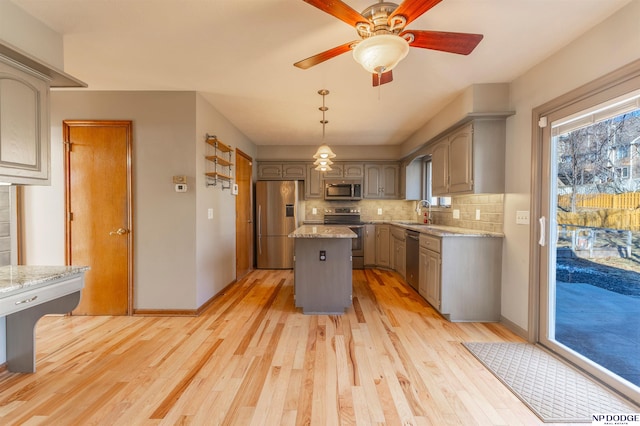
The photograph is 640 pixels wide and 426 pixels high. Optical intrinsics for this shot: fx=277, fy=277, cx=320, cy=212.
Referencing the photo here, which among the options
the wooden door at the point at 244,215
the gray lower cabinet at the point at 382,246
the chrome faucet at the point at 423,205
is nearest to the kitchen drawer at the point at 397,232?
the gray lower cabinet at the point at 382,246

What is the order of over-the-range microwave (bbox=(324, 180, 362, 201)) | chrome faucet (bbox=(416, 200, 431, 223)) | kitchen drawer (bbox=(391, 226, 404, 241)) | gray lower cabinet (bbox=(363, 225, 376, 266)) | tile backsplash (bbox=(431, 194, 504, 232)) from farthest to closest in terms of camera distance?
over-the-range microwave (bbox=(324, 180, 362, 201))
gray lower cabinet (bbox=(363, 225, 376, 266))
chrome faucet (bbox=(416, 200, 431, 223))
kitchen drawer (bbox=(391, 226, 404, 241))
tile backsplash (bbox=(431, 194, 504, 232))

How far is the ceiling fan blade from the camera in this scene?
1508 millimetres

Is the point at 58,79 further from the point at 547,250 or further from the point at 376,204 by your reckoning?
the point at 376,204

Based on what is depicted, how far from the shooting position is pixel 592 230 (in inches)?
80.9

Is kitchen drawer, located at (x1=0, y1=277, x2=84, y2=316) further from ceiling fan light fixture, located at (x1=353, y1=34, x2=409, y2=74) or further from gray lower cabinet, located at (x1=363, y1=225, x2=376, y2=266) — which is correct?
gray lower cabinet, located at (x1=363, y1=225, x2=376, y2=266)

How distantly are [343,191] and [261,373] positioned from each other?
4.09 m

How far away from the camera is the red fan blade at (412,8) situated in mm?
1287

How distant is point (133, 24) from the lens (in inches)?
76.5

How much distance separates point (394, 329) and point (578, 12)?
9.18ft

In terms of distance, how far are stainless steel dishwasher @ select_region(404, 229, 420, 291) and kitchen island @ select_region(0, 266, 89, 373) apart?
352cm

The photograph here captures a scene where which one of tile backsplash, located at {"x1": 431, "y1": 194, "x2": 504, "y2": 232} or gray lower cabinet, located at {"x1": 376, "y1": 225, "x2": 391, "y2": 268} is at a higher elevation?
tile backsplash, located at {"x1": 431, "y1": 194, "x2": 504, "y2": 232}

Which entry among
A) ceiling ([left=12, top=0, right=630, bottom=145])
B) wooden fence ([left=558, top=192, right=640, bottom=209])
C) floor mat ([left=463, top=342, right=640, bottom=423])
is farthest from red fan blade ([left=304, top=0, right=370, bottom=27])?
floor mat ([left=463, top=342, right=640, bottom=423])

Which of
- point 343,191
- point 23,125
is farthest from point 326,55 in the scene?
point 343,191

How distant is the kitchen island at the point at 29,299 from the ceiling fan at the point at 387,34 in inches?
86.8
